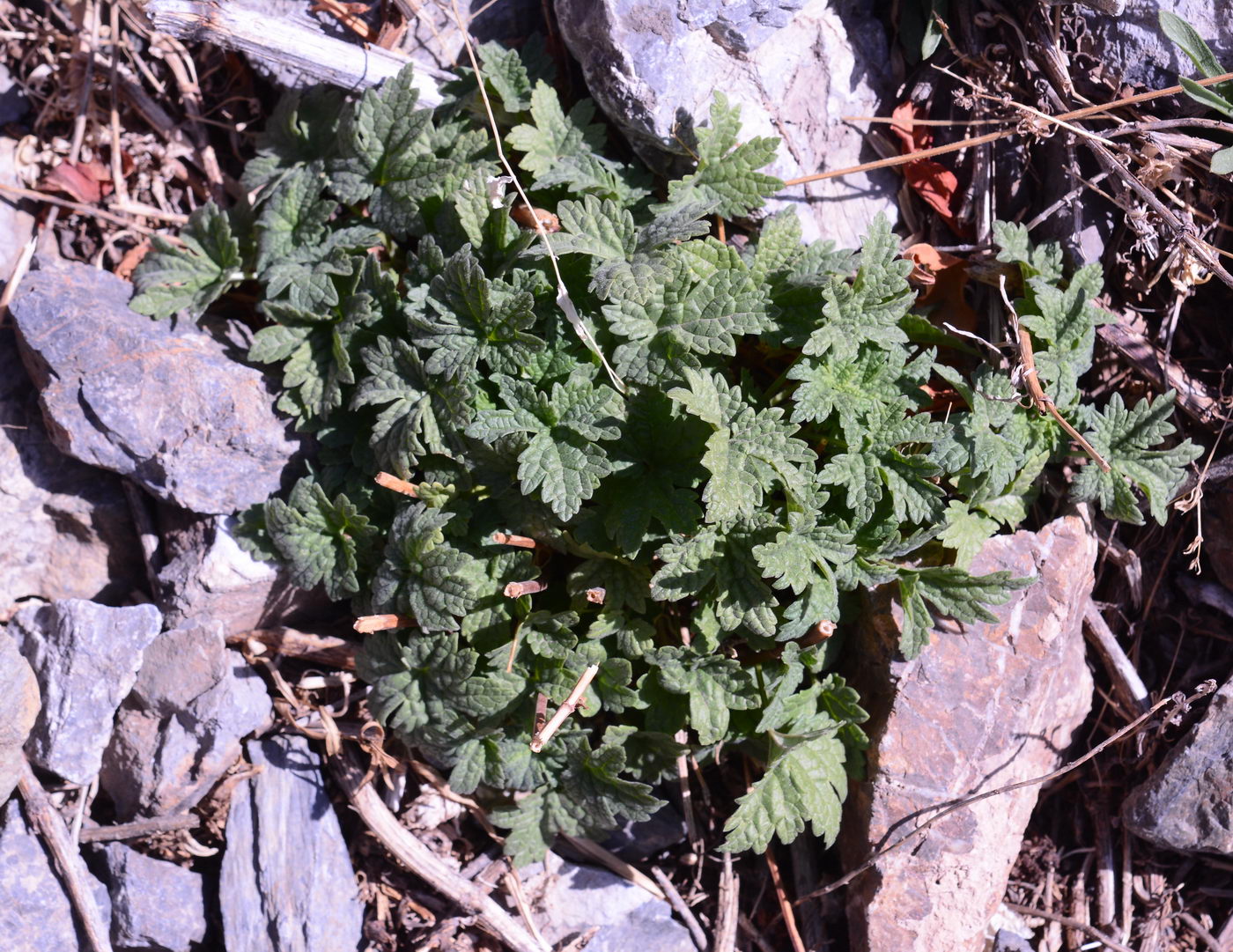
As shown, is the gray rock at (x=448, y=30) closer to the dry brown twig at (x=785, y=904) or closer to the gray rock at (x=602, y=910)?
the gray rock at (x=602, y=910)

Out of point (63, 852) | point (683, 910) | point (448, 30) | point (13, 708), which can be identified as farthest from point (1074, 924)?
point (448, 30)

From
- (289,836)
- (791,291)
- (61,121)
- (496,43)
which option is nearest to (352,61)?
(496,43)

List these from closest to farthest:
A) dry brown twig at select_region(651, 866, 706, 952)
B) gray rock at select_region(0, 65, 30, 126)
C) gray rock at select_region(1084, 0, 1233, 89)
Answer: gray rock at select_region(1084, 0, 1233, 89) < dry brown twig at select_region(651, 866, 706, 952) < gray rock at select_region(0, 65, 30, 126)

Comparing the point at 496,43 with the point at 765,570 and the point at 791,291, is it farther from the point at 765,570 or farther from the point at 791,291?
the point at 765,570

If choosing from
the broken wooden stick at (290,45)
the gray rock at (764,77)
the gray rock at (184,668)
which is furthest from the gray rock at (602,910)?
the broken wooden stick at (290,45)

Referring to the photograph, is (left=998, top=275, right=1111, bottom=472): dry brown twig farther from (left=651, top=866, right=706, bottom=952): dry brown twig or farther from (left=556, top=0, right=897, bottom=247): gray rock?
(left=651, top=866, right=706, bottom=952): dry brown twig

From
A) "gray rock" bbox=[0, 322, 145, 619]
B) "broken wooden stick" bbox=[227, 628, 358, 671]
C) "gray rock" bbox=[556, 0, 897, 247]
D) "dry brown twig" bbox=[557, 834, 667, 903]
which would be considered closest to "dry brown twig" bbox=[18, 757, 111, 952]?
"gray rock" bbox=[0, 322, 145, 619]
